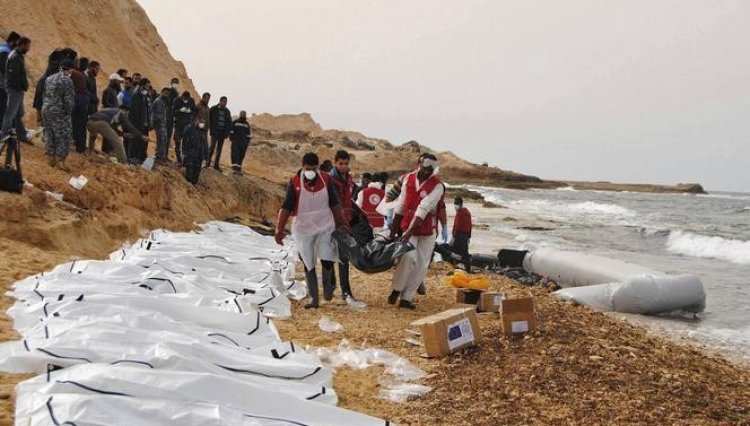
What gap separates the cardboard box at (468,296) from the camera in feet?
26.1

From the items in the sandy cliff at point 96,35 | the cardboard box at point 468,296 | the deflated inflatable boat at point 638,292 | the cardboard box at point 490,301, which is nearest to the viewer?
the cardboard box at point 490,301

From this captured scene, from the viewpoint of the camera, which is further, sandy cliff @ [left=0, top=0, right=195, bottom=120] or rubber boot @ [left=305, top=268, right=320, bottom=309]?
sandy cliff @ [left=0, top=0, right=195, bottom=120]

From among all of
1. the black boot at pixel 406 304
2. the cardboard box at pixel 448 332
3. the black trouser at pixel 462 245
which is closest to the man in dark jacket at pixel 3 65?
the black boot at pixel 406 304

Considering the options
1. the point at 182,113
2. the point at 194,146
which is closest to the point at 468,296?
the point at 194,146

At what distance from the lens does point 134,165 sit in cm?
1148

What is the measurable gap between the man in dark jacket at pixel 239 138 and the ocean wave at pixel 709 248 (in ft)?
45.4

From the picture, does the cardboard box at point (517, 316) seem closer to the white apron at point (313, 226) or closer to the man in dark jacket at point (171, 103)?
the white apron at point (313, 226)

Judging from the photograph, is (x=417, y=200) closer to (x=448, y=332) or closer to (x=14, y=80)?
(x=448, y=332)

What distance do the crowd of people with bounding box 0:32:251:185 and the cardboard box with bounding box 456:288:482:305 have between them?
18.5 feet

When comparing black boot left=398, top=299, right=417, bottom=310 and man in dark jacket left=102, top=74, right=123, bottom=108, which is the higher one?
man in dark jacket left=102, top=74, right=123, bottom=108

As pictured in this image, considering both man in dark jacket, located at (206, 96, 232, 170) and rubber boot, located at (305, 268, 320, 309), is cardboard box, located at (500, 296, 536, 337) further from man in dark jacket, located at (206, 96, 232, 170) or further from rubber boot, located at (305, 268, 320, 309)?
man in dark jacket, located at (206, 96, 232, 170)

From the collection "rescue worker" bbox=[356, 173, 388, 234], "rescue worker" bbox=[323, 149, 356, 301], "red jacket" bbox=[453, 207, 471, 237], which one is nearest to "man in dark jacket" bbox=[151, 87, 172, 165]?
"rescue worker" bbox=[356, 173, 388, 234]

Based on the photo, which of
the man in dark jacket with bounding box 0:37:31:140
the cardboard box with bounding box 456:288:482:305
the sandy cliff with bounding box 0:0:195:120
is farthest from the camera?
the sandy cliff with bounding box 0:0:195:120

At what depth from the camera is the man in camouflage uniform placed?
902cm
